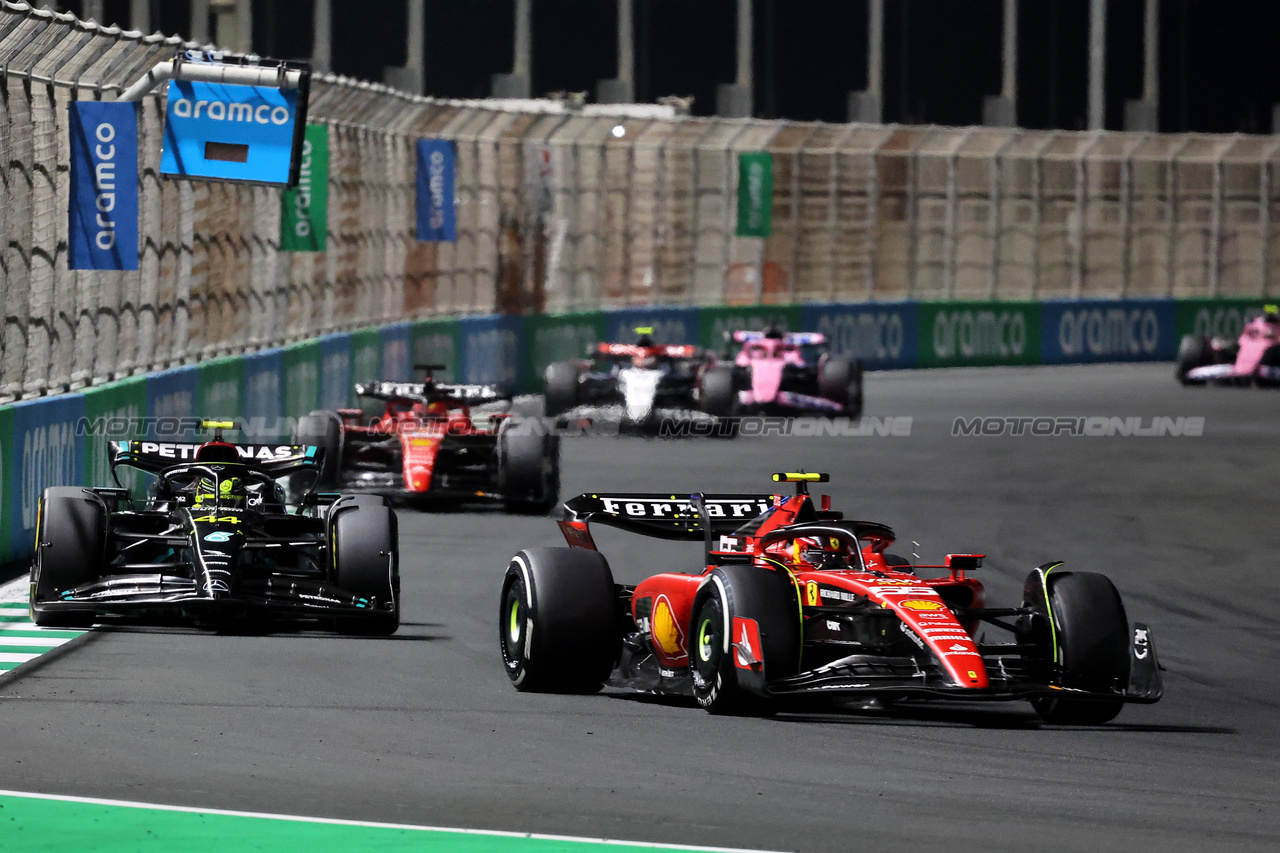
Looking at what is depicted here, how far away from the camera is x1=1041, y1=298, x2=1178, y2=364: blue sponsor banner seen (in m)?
44.2

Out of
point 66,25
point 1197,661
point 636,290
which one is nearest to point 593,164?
point 636,290

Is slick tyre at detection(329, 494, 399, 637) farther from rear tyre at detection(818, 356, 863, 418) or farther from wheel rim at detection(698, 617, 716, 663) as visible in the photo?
rear tyre at detection(818, 356, 863, 418)

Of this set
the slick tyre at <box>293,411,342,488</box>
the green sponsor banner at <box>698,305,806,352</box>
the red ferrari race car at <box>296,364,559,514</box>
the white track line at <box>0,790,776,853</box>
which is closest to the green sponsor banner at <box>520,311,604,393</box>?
the green sponsor banner at <box>698,305,806,352</box>

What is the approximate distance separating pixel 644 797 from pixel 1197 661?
4.87 m

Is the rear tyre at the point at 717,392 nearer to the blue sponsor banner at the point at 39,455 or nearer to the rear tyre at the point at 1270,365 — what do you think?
the blue sponsor banner at the point at 39,455

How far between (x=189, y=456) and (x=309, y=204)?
9.36 m

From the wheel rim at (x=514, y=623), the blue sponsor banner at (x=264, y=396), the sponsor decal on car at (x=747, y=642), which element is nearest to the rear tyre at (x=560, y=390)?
the blue sponsor banner at (x=264, y=396)

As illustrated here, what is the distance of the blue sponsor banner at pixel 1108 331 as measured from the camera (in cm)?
4425

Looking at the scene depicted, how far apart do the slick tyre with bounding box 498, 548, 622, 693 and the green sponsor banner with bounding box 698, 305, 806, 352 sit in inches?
1135

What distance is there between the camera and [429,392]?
63.4 feet

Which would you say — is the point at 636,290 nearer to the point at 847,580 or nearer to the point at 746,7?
the point at 746,7

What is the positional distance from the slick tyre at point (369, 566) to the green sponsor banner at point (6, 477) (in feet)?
9.48

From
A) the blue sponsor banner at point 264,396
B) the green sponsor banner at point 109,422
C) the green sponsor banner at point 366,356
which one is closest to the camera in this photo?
the green sponsor banner at point 109,422

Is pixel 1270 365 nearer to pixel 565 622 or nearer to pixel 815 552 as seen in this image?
pixel 815 552
